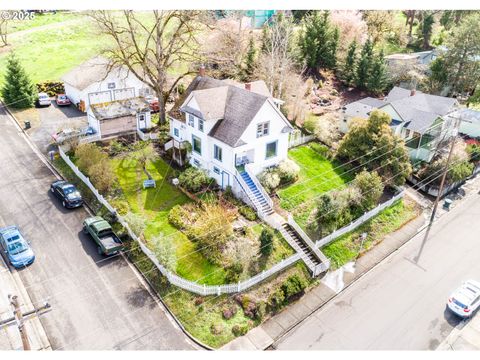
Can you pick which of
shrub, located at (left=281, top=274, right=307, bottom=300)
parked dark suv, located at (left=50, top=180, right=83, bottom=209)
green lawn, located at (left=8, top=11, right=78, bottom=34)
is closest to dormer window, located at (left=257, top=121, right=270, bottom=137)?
shrub, located at (left=281, top=274, right=307, bottom=300)

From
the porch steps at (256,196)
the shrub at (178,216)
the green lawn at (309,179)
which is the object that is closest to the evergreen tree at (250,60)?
the green lawn at (309,179)

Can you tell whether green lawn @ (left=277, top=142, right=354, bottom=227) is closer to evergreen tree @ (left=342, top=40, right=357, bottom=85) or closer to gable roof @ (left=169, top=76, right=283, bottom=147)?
gable roof @ (left=169, top=76, right=283, bottom=147)

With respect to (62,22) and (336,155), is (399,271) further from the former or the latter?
(62,22)

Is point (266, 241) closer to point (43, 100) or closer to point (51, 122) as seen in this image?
point (51, 122)

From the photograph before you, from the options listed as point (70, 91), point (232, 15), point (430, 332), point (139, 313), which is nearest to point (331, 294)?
point (430, 332)

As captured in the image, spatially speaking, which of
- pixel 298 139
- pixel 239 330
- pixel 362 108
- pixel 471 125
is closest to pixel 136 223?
pixel 239 330

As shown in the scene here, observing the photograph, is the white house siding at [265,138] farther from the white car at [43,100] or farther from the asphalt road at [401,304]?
the white car at [43,100]
